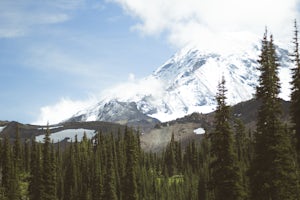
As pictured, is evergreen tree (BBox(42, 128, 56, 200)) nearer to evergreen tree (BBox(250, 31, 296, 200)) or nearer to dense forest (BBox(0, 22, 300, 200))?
dense forest (BBox(0, 22, 300, 200))

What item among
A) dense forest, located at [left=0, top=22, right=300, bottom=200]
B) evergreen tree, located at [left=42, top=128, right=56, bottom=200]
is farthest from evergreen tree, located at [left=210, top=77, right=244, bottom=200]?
evergreen tree, located at [left=42, top=128, right=56, bottom=200]

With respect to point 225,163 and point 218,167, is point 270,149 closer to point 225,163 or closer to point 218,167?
point 225,163

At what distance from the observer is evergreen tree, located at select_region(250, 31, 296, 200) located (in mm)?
40250

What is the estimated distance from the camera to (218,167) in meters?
45.8

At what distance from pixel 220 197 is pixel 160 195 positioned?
374ft

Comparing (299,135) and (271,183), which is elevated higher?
(299,135)

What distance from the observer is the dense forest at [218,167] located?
40.8 meters

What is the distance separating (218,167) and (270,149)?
6.93 meters

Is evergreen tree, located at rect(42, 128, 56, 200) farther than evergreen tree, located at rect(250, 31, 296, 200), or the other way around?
evergreen tree, located at rect(42, 128, 56, 200)

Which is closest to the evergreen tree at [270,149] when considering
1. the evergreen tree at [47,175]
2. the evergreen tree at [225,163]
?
the evergreen tree at [225,163]

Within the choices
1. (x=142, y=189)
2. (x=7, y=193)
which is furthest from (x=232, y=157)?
(x=142, y=189)

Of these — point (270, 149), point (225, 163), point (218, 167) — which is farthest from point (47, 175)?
point (270, 149)

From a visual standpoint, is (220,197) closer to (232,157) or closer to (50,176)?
(232,157)

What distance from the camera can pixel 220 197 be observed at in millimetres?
45562
